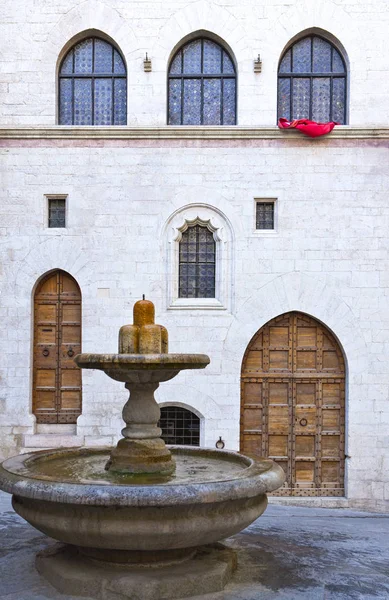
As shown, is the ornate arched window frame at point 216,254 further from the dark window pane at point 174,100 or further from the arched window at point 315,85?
the arched window at point 315,85

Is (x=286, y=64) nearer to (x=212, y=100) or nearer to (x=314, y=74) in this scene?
(x=314, y=74)

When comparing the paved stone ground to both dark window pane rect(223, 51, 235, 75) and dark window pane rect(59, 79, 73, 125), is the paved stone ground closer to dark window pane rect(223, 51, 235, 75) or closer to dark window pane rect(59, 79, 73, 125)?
dark window pane rect(59, 79, 73, 125)

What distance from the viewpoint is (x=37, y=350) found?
12188 millimetres

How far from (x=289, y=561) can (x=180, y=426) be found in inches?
188

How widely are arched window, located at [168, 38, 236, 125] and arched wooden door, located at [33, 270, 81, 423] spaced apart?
3.65 m

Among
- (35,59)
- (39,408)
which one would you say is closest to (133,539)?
(39,408)

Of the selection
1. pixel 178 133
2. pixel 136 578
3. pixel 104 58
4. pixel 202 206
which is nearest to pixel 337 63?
pixel 178 133

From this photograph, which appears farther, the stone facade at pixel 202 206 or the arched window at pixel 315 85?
the arched window at pixel 315 85

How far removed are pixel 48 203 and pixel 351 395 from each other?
6283 mm

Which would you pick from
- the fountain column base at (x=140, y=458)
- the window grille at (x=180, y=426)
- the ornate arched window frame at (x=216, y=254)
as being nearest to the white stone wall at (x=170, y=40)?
the ornate arched window frame at (x=216, y=254)

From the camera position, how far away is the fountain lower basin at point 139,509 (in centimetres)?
572

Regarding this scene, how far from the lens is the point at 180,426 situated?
471 inches

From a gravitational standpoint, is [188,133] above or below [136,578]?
above

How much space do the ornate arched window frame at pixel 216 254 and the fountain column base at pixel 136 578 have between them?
569 cm
